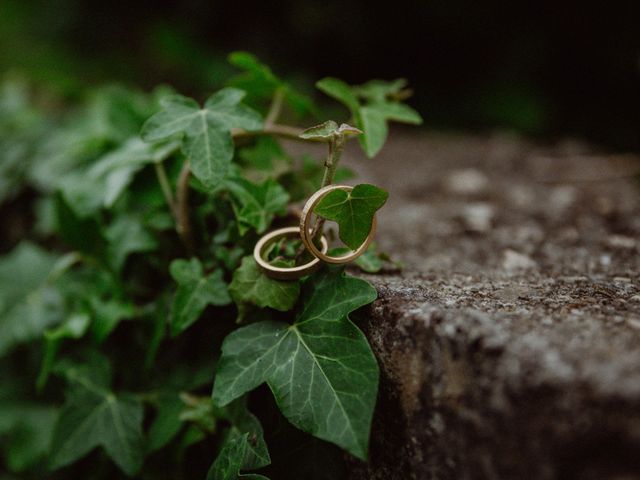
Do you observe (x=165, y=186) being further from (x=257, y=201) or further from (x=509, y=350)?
(x=509, y=350)

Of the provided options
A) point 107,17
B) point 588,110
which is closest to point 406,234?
point 588,110

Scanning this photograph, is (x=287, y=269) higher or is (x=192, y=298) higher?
(x=287, y=269)

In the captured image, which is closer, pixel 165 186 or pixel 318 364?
pixel 318 364

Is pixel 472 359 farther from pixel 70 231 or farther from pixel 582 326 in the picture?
pixel 70 231

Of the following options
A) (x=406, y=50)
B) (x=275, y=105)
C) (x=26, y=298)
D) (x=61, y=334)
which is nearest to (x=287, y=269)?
(x=275, y=105)

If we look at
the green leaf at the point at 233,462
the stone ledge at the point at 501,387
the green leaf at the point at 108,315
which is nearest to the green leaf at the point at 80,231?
the green leaf at the point at 108,315

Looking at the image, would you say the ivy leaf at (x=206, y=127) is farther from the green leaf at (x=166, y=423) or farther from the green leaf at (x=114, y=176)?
the green leaf at (x=166, y=423)

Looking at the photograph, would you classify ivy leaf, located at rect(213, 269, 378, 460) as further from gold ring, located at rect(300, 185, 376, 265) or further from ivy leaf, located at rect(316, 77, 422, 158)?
ivy leaf, located at rect(316, 77, 422, 158)
